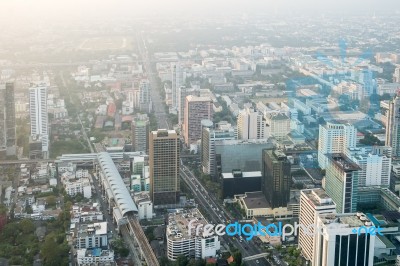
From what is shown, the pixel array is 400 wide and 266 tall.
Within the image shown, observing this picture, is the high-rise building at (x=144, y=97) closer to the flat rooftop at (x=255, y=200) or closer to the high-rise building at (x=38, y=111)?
the high-rise building at (x=38, y=111)

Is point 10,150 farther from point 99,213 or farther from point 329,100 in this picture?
point 329,100

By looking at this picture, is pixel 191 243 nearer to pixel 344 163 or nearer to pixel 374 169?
pixel 344 163

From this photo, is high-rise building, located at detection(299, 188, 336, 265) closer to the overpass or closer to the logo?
the logo

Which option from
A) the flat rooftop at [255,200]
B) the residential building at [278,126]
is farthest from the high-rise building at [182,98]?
the flat rooftop at [255,200]

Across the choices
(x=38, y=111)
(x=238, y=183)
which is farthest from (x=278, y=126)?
(x=38, y=111)

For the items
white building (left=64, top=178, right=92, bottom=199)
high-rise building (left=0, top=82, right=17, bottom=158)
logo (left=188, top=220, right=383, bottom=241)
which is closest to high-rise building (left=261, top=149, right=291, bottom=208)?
logo (left=188, top=220, right=383, bottom=241)

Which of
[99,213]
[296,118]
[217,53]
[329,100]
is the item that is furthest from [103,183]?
[217,53]
